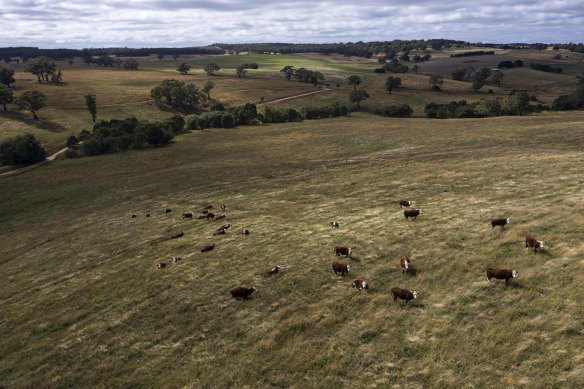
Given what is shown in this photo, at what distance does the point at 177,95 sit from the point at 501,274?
145 metres

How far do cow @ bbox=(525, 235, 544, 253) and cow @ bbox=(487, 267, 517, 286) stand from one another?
140 inches

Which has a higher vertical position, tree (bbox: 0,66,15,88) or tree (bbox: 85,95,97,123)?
tree (bbox: 0,66,15,88)

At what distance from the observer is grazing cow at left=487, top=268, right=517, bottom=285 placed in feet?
50.3

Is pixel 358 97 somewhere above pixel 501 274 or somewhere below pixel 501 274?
above

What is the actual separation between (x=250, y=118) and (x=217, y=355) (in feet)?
362

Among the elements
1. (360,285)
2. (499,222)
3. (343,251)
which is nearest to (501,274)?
(499,222)

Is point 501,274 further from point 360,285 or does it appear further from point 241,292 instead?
point 241,292

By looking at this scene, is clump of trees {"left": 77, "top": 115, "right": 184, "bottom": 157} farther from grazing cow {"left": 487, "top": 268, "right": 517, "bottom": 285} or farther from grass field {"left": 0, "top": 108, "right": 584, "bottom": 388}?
grazing cow {"left": 487, "top": 268, "right": 517, "bottom": 285}

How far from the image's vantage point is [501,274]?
15.5 meters

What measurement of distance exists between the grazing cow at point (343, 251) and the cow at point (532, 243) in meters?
10.0

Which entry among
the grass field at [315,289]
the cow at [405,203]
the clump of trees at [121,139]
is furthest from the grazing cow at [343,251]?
the clump of trees at [121,139]

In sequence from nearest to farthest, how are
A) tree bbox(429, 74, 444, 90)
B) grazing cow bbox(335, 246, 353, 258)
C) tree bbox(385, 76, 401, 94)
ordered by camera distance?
grazing cow bbox(335, 246, 353, 258), tree bbox(385, 76, 401, 94), tree bbox(429, 74, 444, 90)

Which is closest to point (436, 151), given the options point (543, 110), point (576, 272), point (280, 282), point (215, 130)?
point (576, 272)

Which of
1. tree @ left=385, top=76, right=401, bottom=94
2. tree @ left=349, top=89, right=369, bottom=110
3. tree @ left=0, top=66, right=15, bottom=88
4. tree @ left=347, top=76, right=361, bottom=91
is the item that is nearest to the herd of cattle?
tree @ left=349, top=89, right=369, bottom=110
